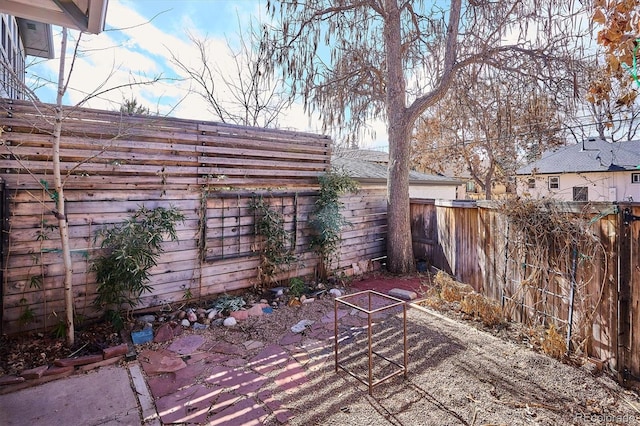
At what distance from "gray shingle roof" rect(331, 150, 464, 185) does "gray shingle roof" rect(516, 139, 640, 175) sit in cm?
516

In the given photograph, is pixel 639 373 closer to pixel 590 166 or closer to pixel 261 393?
pixel 261 393

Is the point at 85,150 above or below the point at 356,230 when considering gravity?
above

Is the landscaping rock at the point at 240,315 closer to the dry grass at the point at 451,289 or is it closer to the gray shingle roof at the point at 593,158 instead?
the dry grass at the point at 451,289

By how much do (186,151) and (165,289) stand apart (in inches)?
72.2

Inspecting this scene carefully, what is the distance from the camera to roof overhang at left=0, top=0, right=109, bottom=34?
2111 mm

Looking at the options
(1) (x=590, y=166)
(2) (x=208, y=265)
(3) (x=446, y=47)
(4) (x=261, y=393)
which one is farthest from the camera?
(1) (x=590, y=166)

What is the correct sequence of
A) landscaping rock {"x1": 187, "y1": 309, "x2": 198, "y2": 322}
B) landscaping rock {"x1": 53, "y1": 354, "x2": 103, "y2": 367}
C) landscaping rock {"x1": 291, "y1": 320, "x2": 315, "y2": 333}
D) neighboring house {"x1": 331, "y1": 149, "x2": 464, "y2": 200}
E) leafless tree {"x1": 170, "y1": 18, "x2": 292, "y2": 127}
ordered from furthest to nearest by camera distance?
1. neighboring house {"x1": 331, "y1": 149, "x2": 464, "y2": 200}
2. leafless tree {"x1": 170, "y1": 18, "x2": 292, "y2": 127}
3. landscaping rock {"x1": 187, "y1": 309, "x2": 198, "y2": 322}
4. landscaping rock {"x1": 291, "y1": 320, "x2": 315, "y2": 333}
5. landscaping rock {"x1": 53, "y1": 354, "x2": 103, "y2": 367}

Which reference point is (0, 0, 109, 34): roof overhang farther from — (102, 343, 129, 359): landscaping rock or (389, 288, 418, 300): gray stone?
(389, 288, 418, 300): gray stone

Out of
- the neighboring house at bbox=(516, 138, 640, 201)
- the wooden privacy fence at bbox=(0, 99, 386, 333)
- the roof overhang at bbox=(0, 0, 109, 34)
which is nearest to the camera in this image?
the roof overhang at bbox=(0, 0, 109, 34)

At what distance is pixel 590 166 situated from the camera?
14.4 m

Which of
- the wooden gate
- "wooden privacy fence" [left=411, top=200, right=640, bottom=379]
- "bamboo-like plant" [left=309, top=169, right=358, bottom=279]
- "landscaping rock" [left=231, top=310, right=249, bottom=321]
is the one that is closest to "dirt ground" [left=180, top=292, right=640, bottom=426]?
the wooden gate

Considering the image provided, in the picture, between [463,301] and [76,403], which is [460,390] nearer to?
[463,301]

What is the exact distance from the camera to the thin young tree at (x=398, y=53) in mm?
5398

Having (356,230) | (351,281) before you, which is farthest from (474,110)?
(351,281)
